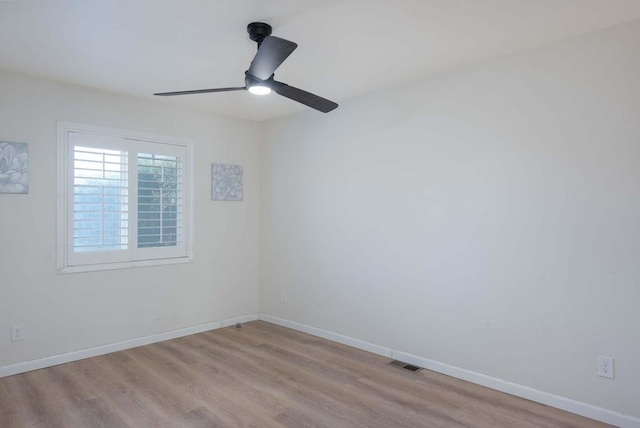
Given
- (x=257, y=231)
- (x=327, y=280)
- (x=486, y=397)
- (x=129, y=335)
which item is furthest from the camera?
(x=257, y=231)

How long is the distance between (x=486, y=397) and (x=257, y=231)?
10.2 ft

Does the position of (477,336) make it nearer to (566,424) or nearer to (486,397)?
(486,397)

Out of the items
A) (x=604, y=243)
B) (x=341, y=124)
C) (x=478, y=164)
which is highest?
(x=341, y=124)

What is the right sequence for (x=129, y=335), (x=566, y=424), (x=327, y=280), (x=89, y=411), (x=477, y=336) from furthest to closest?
(x=327, y=280) → (x=129, y=335) → (x=477, y=336) → (x=89, y=411) → (x=566, y=424)

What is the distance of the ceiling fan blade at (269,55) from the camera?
2.04m

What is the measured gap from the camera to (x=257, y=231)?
4953 mm

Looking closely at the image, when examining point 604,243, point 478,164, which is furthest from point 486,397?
point 478,164

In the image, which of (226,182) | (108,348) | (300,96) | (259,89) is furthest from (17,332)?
(300,96)

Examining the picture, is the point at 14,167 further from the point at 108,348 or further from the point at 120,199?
the point at 108,348

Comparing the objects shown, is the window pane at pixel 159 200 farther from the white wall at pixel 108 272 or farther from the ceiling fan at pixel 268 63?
the ceiling fan at pixel 268 63

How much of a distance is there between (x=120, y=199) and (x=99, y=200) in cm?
18

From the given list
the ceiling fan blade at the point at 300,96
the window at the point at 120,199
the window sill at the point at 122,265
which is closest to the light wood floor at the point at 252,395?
the window sill at the point at 122,265

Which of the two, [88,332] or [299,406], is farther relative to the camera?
[88,332]

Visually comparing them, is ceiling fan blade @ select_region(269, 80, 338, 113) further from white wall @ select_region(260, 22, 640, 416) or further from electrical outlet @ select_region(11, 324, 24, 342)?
electrical outlet @ select_region(11, 324, 24, 342)
